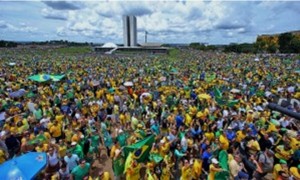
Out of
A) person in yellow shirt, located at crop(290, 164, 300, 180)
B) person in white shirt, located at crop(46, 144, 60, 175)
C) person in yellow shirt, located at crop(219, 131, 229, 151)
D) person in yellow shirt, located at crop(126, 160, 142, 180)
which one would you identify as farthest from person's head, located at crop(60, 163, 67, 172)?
person in yellow shirt, located at crop(290, 164, 300, 180)

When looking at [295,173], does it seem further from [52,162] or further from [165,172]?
[52,162]

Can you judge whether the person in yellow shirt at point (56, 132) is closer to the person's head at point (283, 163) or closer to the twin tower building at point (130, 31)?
the person's head at point (283, 163)

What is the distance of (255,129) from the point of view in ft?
34.7

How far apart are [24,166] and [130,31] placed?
122566mm

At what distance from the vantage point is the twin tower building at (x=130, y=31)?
12581 cm

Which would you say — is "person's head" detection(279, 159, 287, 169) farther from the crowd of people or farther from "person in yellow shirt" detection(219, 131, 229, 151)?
"person in yellow shirt" detection(219, 131, 229, 151)

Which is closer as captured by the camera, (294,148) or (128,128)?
(294,148)

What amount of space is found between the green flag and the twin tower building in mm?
119269

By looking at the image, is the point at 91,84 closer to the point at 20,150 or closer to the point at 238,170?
the point at 20,150

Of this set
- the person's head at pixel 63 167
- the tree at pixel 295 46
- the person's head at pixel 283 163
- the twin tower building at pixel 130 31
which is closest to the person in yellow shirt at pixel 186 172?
the person's head at pixel 283 163

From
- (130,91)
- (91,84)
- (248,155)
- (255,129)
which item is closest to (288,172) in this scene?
(248,155)

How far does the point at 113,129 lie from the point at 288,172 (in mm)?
6778

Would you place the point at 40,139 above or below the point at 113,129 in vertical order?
above

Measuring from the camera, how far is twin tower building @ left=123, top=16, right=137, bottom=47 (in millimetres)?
125812
